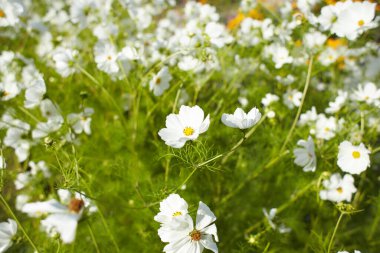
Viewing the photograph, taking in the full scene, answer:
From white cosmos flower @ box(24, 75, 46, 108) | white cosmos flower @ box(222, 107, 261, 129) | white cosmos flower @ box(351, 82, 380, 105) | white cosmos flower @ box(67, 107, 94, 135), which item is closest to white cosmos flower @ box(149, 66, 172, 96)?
white cosmos flower @ box(67, 107, 94, 135)

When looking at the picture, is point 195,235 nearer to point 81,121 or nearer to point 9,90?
point 81,121

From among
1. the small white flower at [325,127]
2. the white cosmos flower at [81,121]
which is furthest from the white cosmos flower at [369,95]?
the white cosmos flower at [81,121]

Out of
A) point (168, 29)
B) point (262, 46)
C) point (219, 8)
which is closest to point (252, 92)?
point (262, 46)

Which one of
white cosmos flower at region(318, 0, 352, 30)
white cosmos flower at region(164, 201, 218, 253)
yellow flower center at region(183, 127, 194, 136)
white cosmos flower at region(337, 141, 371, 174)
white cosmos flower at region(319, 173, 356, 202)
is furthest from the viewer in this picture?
white cosmos flower at region(318, 0, 352, 30)

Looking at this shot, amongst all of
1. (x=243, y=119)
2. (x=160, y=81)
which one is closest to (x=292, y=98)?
(x=160, y=81)

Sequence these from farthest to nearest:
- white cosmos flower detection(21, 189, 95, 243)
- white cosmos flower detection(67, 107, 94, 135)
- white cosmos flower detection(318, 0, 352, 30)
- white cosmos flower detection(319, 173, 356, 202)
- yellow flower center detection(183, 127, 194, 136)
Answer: white cosmos flower detection(67, 107, 94, 135), white cosmos flower detection(318, 0, 352, 30), white cosmos flower detection(319, 173, 356, 202), yellow flower center detection(183, 127, 194, 136), white cosmos flower detection(21, 189, 95, 243)

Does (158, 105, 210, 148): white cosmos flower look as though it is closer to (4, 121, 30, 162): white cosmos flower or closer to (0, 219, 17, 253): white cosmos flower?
(0, 219, 17, 253): white cosmos flower

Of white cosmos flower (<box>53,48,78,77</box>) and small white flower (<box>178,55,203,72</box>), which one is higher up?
small white flower (<box>178,55,203,72</box>)

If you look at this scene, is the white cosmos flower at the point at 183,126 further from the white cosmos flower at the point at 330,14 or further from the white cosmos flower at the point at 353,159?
the white cosmos flower at the point at 330,14
